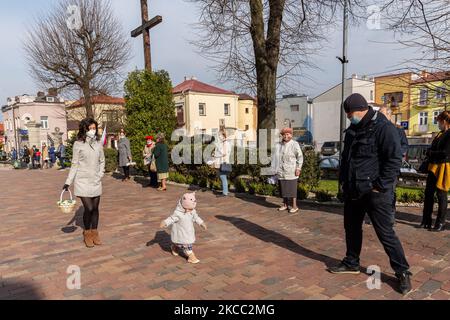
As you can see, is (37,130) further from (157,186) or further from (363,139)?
(363,139)

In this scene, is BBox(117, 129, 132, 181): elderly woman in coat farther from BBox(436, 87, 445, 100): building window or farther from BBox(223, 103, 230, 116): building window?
BBox(223, 103, 230, 116): building window

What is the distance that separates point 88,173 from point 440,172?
531 cm

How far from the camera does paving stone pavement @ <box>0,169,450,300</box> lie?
338cm

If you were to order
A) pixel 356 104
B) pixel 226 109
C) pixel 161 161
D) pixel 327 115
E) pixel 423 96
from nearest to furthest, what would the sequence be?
pixel 356 104, pixel 423 96, pixel 161 161, pixel 226 109, pixel 327 115

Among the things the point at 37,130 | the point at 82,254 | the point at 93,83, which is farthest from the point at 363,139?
the point at 37,130

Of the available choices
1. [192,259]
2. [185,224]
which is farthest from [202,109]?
[192,259]

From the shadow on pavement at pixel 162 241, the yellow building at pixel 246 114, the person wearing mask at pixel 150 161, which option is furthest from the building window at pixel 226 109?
the shadow on pavement at pixel 162 241

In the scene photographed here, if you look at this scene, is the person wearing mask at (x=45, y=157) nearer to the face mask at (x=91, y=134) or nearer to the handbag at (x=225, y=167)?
the handbag at (x=225, y=167)

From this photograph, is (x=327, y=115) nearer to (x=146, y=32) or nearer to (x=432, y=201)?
(x=146, y=32)

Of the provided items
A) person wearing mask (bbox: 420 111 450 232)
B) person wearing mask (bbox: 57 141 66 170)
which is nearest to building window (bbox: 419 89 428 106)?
person wearing mask (bbox: 420 111 450 232)

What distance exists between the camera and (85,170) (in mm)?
4734

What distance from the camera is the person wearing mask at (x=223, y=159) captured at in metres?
8.44

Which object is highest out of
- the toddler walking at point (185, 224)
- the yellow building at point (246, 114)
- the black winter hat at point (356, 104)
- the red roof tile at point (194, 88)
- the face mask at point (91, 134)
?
the red roof tile at point (194, 88)

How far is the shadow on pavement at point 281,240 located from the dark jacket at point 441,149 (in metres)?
2.42
